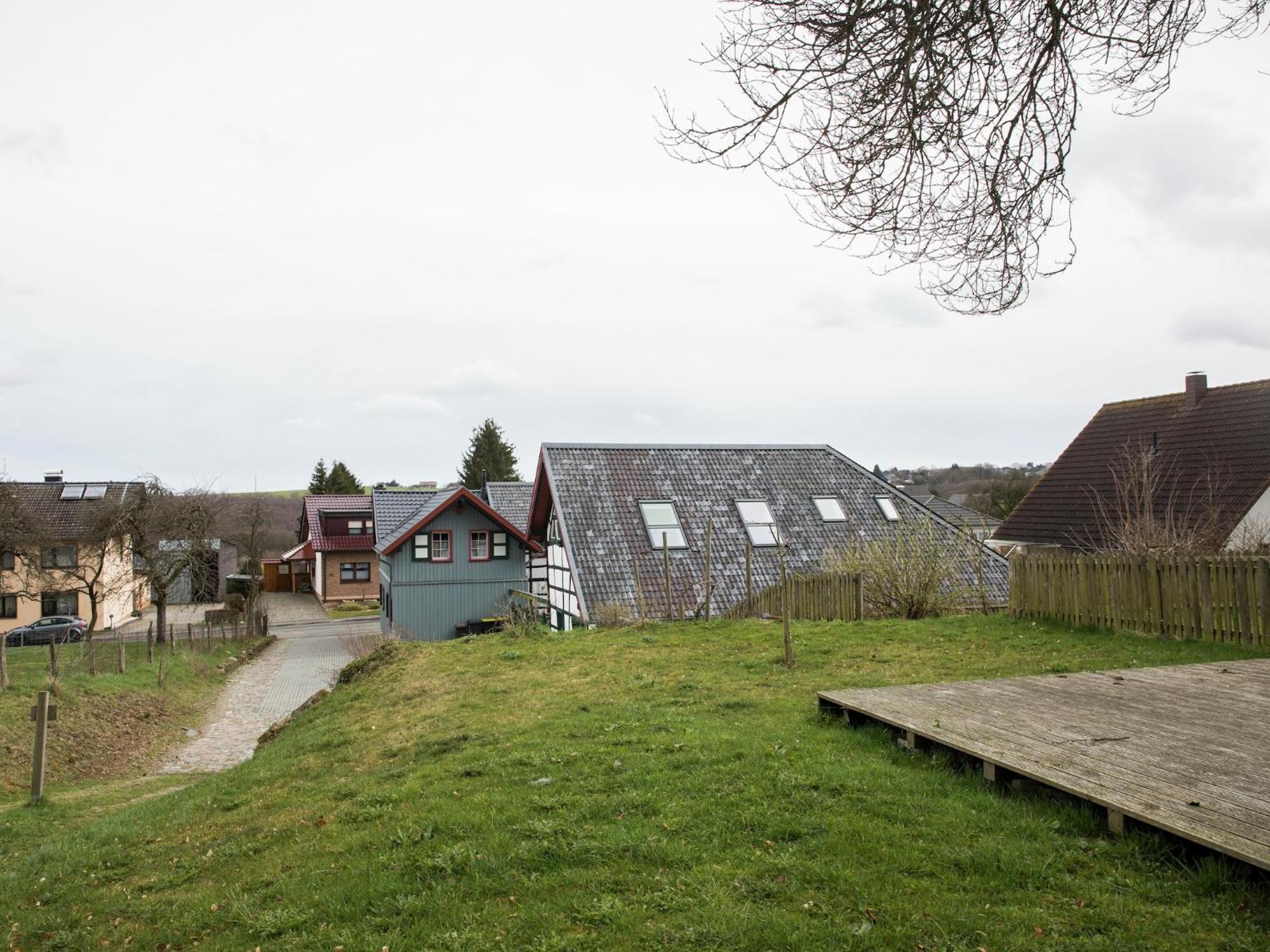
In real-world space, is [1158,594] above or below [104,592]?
above

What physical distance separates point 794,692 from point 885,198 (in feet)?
17.8

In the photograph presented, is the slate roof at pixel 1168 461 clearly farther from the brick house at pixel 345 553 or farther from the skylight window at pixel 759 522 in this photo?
the brick house at pixel 345 553

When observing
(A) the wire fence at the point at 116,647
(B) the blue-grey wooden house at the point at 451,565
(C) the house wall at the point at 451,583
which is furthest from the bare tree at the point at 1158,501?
(A) the wire fence at the point at 116,647

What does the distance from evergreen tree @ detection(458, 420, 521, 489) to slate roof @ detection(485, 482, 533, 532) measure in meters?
29.4

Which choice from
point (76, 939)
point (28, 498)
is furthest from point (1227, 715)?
point (28, 498)

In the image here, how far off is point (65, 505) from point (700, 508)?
104ft

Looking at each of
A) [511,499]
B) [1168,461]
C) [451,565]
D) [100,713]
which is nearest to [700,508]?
[1168,461]

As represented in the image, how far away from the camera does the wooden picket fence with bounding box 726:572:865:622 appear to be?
1612 centimetres

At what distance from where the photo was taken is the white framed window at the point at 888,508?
26953 mm

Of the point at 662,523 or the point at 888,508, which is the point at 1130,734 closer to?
the point at 662,523

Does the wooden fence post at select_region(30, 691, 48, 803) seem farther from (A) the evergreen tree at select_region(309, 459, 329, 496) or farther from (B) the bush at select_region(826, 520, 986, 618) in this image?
(A) the evergreen tree at select_region(309, 459, 329, 496)

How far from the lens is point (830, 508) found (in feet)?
87.9

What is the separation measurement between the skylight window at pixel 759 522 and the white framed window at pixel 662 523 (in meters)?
1.91

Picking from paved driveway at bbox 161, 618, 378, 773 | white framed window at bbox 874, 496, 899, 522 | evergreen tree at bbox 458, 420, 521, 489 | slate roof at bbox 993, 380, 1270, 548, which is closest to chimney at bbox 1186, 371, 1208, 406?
slate roof at bbox 993, 380, 1270, 548
